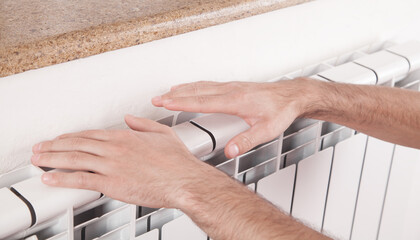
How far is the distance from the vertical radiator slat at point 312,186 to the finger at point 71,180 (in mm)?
402

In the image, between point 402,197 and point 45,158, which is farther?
point 402,197

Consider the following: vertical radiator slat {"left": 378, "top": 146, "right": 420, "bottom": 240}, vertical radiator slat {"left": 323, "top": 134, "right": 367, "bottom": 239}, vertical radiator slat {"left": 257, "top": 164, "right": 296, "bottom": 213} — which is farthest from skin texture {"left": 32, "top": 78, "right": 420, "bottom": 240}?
vertical radiator slat {"left": 378, "top": 146, "right": 420, "bottom": 240}

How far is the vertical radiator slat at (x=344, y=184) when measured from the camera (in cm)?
98

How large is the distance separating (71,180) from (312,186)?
483 mm

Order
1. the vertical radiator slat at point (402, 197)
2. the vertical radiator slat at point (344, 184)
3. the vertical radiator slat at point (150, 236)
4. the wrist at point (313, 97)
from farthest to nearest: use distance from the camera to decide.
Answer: the vertical radiator slat at point (402, 197) < the vertical radiator slat at point (344, 184) < the wrist at point (313, 97) < the vertical radiator slat at point (150, 236)

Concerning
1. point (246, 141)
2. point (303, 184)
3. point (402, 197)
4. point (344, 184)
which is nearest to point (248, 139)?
point (246, 141)

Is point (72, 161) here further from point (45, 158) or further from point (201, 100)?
point (201, 100)

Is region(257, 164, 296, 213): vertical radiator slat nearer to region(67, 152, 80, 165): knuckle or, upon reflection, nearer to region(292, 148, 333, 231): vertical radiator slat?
region(292, 148, 333, 231): vertical radiator slat

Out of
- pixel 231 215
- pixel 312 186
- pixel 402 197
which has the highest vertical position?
pixel 231 215

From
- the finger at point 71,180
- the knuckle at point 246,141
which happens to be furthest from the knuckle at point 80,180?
the knuckle at point 246,141

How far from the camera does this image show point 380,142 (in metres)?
1.04

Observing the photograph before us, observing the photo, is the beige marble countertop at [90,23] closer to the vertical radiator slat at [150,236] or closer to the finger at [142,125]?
the finger at [142,125]

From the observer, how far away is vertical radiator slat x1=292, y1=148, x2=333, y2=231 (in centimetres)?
93

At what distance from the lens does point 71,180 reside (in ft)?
2.00
